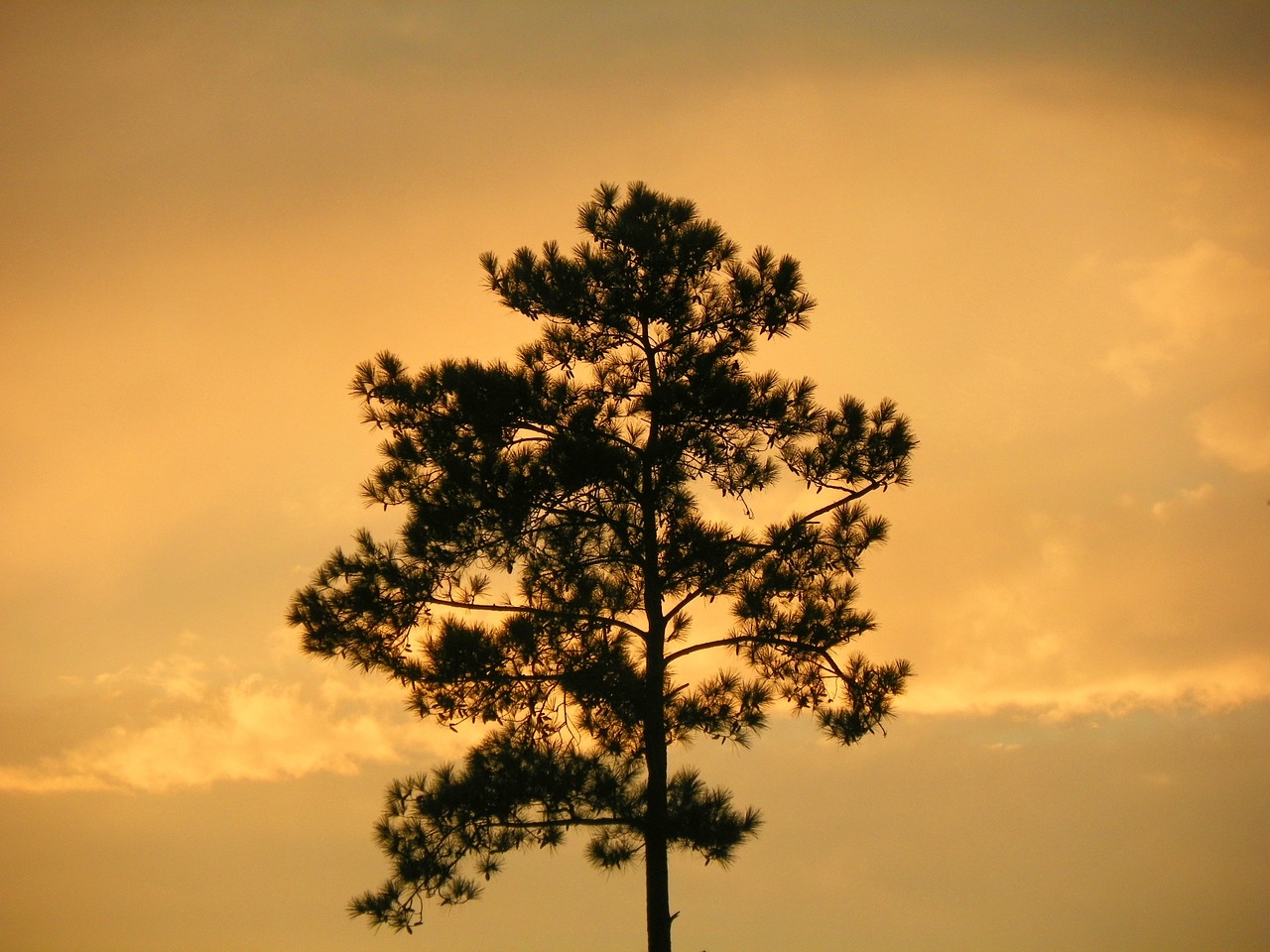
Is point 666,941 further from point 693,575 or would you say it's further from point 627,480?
point 627,480

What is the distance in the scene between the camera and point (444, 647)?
981 cm

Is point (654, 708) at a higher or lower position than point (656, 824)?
higher

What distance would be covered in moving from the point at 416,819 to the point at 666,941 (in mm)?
2255

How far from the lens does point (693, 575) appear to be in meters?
10.2

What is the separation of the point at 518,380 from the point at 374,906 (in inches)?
176

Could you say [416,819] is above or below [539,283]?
below

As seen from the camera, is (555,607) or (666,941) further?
(555,607)

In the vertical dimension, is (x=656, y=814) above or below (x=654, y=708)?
below

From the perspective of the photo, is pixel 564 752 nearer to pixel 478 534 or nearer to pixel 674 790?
pixel 674 790

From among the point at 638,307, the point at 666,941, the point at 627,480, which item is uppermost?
the point at 638,307

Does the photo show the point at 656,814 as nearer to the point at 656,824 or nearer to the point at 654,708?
the point at 656,824

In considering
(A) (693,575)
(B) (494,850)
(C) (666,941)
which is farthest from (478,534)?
(C) (666,941)

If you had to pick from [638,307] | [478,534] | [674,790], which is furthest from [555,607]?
[638,307]

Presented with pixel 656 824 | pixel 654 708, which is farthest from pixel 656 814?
pixel 654 708
